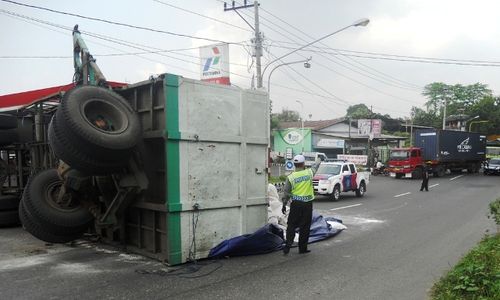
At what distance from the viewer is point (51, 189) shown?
26.1ft

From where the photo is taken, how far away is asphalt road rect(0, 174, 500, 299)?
19.1 feet

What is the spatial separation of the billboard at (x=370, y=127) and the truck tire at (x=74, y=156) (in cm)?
4381

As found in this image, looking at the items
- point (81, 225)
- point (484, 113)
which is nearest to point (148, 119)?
point (81, 225)

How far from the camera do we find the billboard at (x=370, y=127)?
48.6 metres

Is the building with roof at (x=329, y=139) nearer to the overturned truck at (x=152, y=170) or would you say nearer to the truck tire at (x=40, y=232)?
the overturned truck at (x=152, y=170)

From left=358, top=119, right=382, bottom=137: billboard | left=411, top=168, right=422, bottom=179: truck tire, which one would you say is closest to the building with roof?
left=358, top=119, right=382, bottom=137: billboard

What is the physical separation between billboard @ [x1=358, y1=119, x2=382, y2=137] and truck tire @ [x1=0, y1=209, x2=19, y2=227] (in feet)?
135

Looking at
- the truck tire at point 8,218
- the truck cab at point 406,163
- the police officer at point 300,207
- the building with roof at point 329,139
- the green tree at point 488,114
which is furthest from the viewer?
the green tree at point 488,114

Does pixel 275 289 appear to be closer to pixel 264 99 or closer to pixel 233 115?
pixel 233 115

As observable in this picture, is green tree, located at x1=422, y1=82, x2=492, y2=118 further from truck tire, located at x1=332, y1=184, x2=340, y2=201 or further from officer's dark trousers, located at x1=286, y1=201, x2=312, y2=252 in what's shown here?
officer's dark trousers, located at x1=286, y1=201, x2=312, y2=252

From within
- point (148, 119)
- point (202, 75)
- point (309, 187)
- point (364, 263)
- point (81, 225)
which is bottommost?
point (364, 263)

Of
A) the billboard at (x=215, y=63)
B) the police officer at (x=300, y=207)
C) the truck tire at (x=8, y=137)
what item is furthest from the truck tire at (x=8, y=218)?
the billboard at (x=215, y=63)

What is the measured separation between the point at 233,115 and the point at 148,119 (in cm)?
146

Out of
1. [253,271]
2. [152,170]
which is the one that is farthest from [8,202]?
[253,271]
